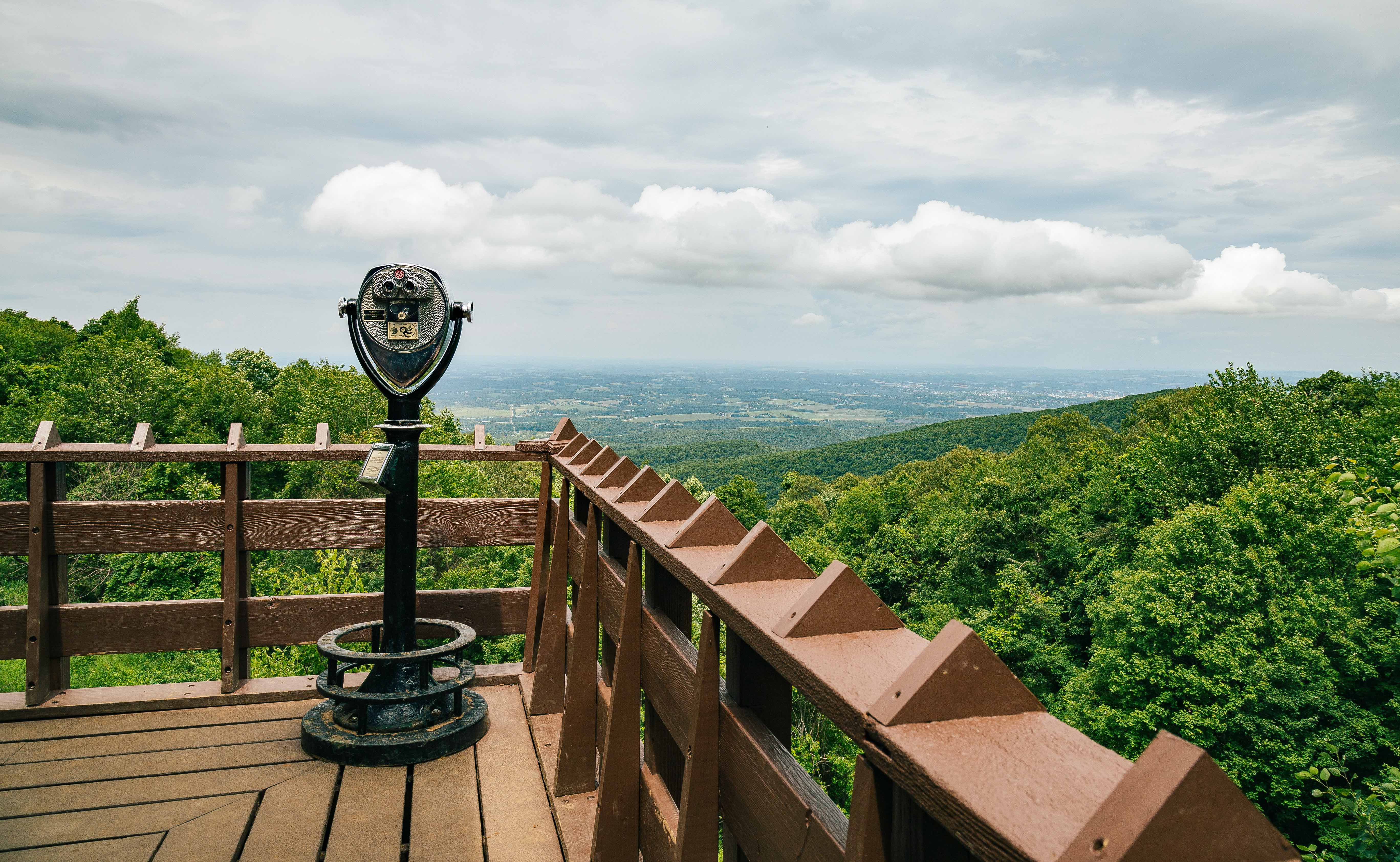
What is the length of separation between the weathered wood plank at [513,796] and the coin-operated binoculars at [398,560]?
0.43 feet

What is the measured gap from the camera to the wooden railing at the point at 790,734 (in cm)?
54

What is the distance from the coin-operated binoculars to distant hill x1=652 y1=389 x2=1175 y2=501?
69.2m

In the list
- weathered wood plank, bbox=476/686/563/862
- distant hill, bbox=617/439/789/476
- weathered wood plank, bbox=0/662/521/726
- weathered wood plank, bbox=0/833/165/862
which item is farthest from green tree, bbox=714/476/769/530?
weathered wood plank, bbox=0/833/165/862

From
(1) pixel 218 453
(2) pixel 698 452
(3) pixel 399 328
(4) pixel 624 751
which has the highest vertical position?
(3) pixel 399 328

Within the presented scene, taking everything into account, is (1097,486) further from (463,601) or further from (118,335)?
(118,335)

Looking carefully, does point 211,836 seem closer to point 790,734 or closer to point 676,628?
point 676,628

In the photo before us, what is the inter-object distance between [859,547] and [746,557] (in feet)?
164

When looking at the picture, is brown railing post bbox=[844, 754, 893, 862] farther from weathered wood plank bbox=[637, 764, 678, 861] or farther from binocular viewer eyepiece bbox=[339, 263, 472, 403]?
binocular viewer eyepiece bbox=[339, 263, 472, 403]

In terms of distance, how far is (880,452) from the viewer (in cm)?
8750

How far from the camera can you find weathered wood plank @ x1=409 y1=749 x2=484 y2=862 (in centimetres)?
222

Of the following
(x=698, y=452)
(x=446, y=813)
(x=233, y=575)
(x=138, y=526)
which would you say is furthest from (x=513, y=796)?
(x=698, y=452)

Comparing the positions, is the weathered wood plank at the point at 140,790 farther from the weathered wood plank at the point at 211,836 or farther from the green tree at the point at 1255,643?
the green tree at the point at 1255,643

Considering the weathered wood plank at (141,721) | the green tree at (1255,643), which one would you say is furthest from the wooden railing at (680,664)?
the green tree at (1255,643)

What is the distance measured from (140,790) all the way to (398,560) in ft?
3.35
